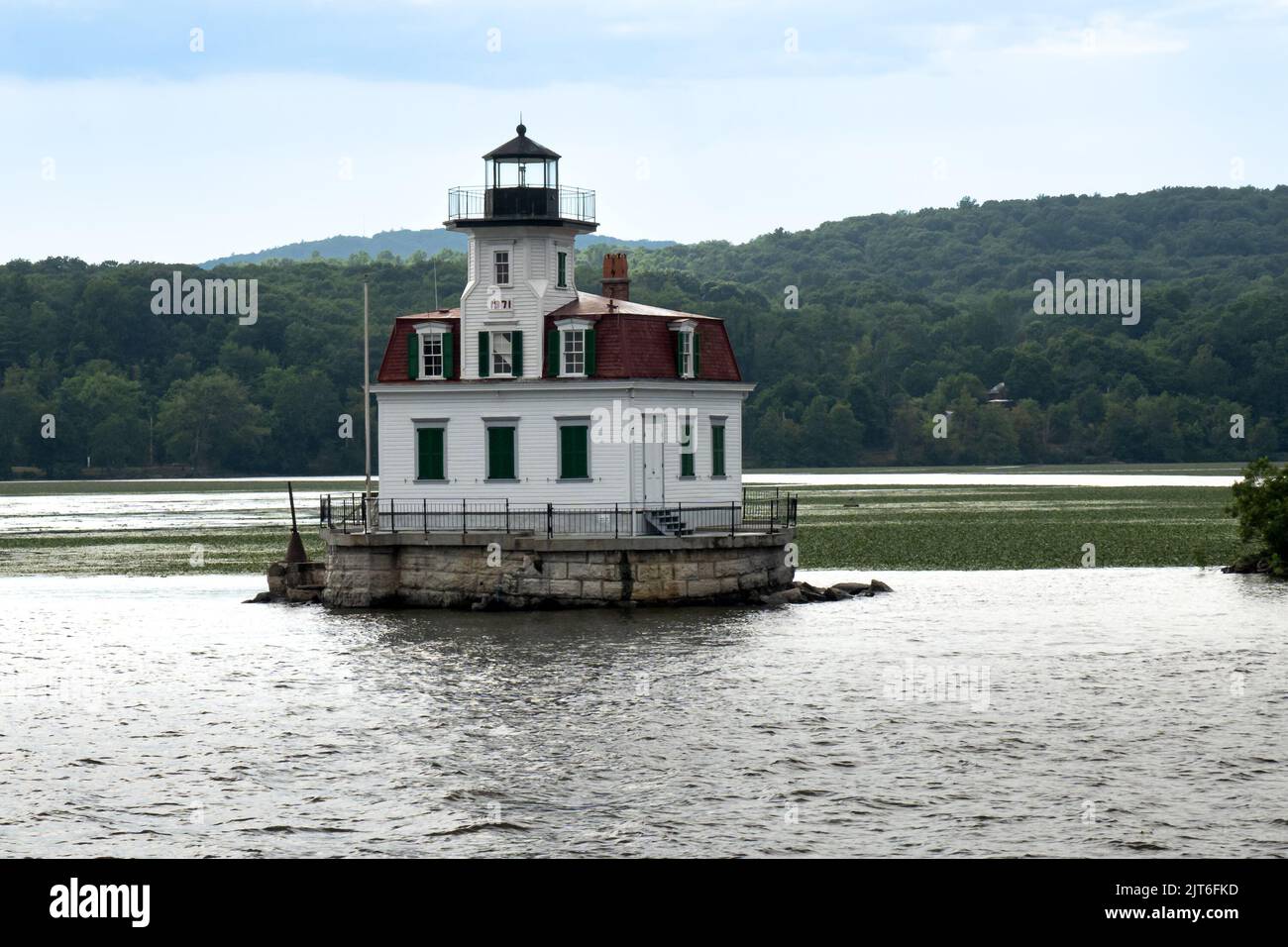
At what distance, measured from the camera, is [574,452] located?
163 feet

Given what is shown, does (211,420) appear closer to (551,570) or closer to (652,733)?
(551,570)

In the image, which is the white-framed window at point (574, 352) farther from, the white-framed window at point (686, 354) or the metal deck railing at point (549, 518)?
the metal deck railing at point (549, 518)

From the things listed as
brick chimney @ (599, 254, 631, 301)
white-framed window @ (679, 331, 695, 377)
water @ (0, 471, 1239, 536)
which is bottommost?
water @ (0, 471, 1239, 536)

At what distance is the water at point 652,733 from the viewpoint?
2372cm

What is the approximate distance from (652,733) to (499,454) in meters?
20.8

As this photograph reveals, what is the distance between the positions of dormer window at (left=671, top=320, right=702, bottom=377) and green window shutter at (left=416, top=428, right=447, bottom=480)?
716 centimetres

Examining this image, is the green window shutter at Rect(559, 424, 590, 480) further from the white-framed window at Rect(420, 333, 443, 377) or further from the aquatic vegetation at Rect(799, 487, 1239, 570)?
the aquatic vegetation at Rect(799, 487, 1239, 570)

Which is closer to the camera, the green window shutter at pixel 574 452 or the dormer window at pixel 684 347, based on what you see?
the green window shutter at pixel 574 452

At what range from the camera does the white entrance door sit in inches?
1953

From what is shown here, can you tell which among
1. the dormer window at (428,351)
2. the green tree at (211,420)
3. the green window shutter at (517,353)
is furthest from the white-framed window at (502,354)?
the green tree at (211,420)

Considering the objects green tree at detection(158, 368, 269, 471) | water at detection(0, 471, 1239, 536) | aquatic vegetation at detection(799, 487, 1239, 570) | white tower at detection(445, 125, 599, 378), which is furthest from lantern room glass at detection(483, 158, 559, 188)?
green tree at detection(158, 368, 269, 471)

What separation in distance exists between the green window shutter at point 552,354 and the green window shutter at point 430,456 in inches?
146
